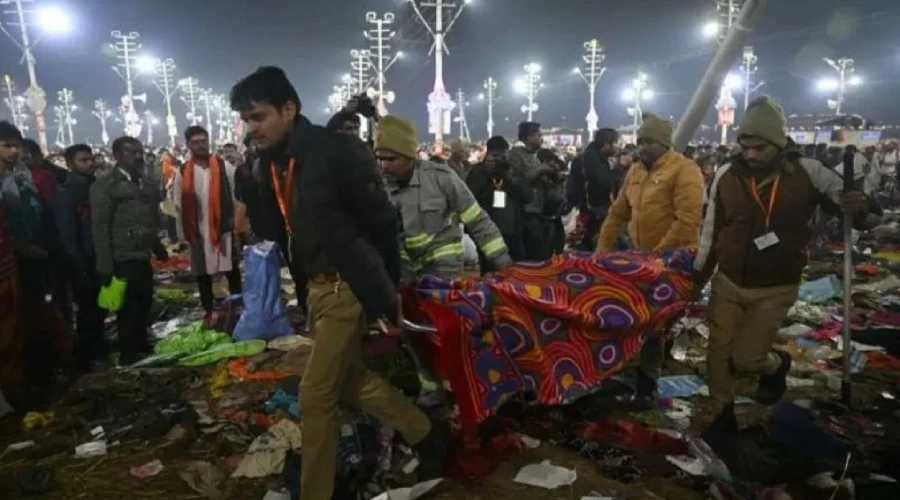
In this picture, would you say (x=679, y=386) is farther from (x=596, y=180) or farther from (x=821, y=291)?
(x=821, y=291)

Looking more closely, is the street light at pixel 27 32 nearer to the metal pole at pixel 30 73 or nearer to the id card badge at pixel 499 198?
the metal pole at pixel 30 73

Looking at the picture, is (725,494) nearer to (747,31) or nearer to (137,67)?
(747,31)

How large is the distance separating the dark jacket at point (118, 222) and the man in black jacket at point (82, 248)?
47cm

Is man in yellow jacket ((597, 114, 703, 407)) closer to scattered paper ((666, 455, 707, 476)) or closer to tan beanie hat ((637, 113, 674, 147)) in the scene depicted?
tan beanie hat ((637, 113, 674, 147))

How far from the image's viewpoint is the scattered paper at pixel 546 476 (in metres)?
3.70

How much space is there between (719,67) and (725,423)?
660 cm

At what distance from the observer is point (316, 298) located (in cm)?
316

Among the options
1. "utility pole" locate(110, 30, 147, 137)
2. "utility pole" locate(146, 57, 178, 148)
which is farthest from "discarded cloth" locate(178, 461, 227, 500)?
"utility pole" locate(146, 57, 178, 148)

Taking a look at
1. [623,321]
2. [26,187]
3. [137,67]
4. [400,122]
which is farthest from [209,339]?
[137,67]

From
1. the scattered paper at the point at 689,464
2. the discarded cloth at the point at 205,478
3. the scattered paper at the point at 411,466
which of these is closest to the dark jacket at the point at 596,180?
the scattered paper at the point at 689,464

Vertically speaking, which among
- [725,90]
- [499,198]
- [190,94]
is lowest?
[499,198]

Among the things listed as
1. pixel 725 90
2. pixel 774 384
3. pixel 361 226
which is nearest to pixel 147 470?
pixel 361 226

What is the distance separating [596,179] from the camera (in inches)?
320

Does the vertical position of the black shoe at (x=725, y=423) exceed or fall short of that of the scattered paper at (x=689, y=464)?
it exceeds it
